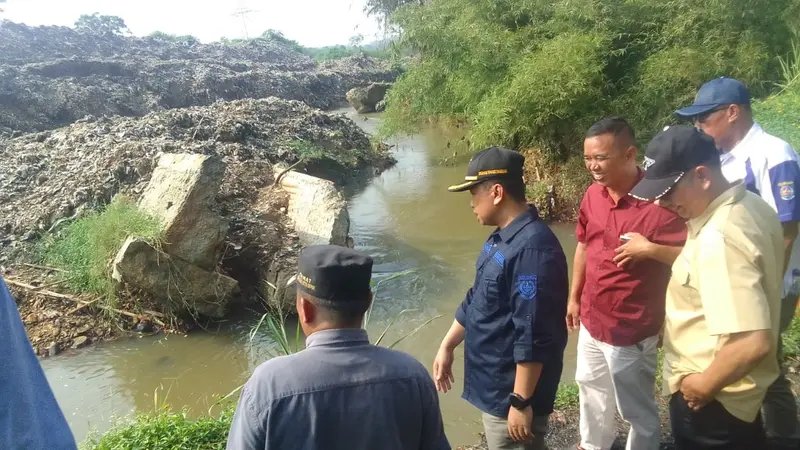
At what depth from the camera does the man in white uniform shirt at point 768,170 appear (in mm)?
2555

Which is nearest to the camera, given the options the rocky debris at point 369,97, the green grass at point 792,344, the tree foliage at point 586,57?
the green grass at point 792,344

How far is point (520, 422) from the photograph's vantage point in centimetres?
217

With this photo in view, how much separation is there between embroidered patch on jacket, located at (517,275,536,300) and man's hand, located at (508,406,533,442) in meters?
0.44

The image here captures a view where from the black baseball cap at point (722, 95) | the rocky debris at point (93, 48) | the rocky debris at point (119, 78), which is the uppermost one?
the rocky debris at point (93, 48)

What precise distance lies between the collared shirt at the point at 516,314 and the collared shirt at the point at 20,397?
1498mm

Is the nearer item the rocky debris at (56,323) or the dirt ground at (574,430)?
the dirt ground at (574,430)

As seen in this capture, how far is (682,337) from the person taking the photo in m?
2.00

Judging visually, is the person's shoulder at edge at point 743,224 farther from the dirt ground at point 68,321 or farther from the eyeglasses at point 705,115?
the dirt ground at point 68,321

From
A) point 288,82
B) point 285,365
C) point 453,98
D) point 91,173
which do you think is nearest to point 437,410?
point 285,365

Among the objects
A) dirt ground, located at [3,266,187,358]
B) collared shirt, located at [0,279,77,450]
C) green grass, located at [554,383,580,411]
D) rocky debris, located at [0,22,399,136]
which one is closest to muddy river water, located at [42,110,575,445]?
dirt ground, located at [3,266,187,358]

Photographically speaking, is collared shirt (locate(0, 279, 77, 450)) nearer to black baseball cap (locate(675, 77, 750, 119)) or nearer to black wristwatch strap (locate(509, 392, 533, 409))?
black wristwatch strap (locate(509, 392, 533, 409))

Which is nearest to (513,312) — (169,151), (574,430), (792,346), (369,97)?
(574,430)

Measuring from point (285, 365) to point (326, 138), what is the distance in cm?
1245

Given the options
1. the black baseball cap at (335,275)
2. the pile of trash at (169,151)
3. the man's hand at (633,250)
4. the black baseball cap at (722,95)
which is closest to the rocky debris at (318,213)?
the pile of trash at (169,151)
